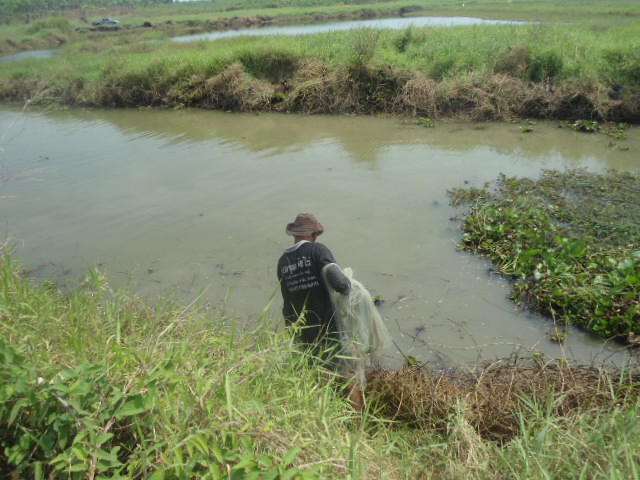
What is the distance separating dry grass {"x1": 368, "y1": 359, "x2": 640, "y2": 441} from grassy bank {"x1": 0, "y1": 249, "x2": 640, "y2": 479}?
12 mm

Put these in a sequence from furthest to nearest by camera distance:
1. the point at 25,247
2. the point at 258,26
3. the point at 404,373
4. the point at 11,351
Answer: the point at 258,26, the point at 25,247, the point at 404,373, the point at 11,351

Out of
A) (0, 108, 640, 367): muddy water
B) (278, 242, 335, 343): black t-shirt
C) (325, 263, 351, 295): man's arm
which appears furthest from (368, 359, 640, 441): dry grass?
(325, 263, 351, 295): man's arm

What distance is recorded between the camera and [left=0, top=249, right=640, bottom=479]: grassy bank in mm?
1785

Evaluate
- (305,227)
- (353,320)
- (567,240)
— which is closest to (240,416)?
(353,320)

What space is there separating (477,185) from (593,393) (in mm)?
4929

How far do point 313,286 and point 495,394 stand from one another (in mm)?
1437

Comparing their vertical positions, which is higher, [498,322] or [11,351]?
[11,351]

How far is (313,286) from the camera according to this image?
3.33 m

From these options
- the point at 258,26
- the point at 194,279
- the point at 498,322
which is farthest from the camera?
the point at 258,26

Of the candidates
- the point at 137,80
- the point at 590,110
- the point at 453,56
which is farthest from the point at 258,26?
the point at 590,110

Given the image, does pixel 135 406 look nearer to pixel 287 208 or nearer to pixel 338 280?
pixel 338 280

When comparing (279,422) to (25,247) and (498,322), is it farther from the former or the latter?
(25,247)

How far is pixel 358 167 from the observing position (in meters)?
8.89

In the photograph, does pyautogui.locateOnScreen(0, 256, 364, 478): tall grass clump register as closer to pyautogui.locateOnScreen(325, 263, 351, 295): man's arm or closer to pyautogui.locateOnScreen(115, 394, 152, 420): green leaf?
pyautogui.locateOnScreen(115, 394, 152, 420): green leaf
